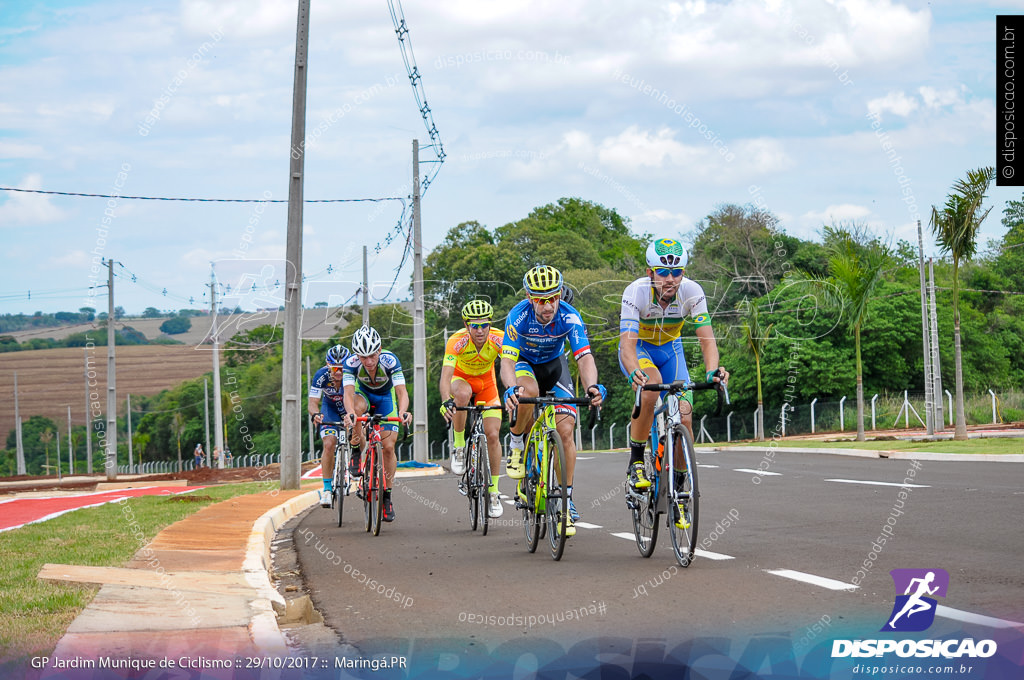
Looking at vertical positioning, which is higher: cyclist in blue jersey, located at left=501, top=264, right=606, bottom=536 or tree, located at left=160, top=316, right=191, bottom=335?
Answer: tree, located at left=160, top=316, right=191, bottom=335

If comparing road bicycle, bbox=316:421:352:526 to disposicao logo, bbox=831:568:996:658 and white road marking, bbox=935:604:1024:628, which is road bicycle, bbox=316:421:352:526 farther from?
white road marking, bbox=935:604:1024:628

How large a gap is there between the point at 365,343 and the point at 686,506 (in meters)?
5.19

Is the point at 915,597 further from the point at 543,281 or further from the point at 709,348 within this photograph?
the point at 543,281

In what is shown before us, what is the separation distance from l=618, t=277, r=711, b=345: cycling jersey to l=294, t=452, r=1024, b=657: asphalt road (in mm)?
1843

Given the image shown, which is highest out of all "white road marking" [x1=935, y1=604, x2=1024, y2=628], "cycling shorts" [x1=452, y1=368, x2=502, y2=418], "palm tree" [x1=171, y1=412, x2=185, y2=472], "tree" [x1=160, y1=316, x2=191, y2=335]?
"tree" [x1=160, y1=316, x2=191, y2=335]

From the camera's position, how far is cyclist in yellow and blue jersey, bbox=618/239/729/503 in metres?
8.33

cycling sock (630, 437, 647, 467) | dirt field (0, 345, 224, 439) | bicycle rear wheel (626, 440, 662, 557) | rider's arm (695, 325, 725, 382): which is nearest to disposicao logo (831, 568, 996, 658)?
bicycle rear wheel (626, 440, 662, 557)

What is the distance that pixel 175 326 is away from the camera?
49281 mm

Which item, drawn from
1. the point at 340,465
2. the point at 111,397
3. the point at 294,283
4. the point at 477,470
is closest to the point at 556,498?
the point at 477,470

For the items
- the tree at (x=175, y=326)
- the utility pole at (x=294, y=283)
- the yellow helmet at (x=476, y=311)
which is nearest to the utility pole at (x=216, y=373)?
the tree at (x=175, y=326)

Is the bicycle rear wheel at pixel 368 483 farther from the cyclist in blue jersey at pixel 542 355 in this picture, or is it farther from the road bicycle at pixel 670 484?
the road bicycle at pixel 670 484

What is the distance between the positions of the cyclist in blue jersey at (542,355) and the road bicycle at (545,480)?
14 centimetres

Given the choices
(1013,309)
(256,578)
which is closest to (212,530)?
(256,578)

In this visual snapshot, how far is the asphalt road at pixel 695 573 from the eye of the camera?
18.2ft
